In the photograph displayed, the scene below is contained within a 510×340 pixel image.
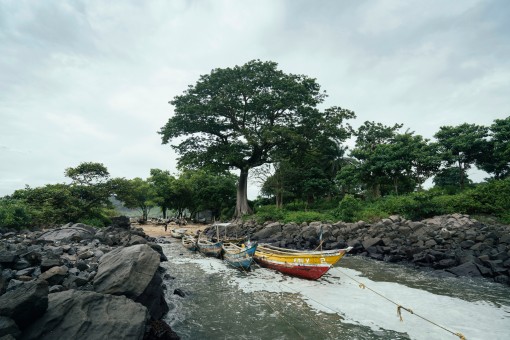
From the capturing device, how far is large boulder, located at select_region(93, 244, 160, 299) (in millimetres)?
7695

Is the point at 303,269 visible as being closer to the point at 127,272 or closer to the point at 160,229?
the point at 127,272

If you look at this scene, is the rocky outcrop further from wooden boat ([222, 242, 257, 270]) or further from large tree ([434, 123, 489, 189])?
→ large tree ([434, 123, 489, 189])

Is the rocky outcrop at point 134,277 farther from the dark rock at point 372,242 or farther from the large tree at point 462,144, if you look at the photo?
the large tree at point 462,144

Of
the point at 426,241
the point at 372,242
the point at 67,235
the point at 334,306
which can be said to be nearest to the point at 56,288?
the point at 334,306

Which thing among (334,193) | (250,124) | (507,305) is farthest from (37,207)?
(334,193)

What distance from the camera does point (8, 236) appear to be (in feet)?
51.2

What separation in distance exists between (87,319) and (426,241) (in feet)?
67.7

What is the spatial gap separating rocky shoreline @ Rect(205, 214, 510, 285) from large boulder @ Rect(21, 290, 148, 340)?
13818mm

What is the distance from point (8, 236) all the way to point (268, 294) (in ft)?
49.6

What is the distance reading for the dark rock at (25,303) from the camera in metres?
5.15

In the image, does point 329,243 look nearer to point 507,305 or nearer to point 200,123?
point 507,305

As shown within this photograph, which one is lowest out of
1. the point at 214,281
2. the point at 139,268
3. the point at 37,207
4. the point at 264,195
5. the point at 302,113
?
the point at 214,281

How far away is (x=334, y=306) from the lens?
10.7 m

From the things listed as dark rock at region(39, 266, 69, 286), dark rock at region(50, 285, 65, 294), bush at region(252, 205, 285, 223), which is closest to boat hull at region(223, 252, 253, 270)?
dark rock at region(39, 266, 69, 286)
